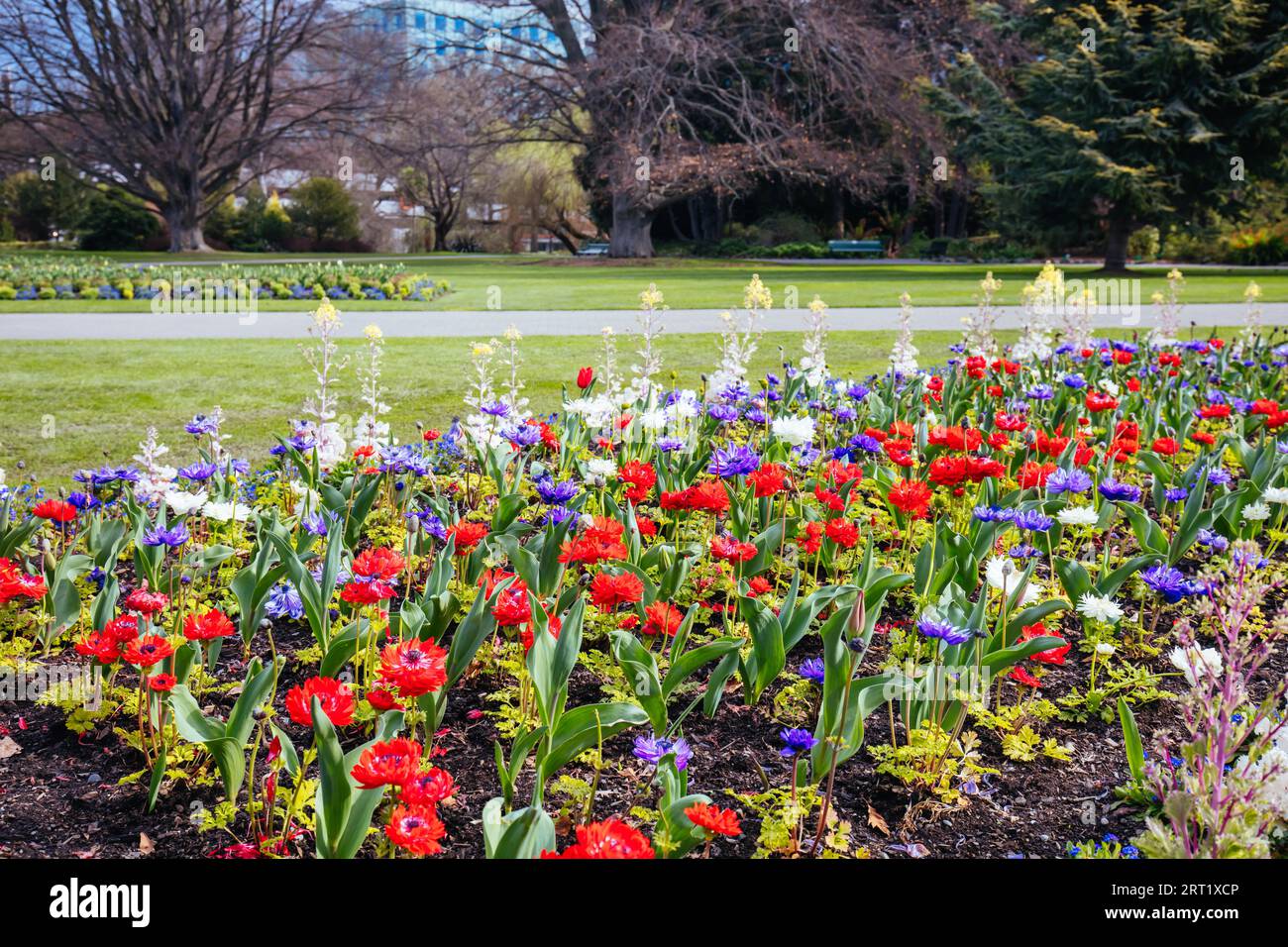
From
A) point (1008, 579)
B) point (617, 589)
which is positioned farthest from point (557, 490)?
point (1008, 579)

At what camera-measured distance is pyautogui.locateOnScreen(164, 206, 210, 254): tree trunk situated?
31672mm

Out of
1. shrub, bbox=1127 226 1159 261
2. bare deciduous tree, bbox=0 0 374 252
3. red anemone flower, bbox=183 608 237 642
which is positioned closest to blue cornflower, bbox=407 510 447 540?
red anemone flower, bbox=183 608 237 642

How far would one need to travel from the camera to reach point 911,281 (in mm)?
18438

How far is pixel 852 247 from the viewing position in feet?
97.6

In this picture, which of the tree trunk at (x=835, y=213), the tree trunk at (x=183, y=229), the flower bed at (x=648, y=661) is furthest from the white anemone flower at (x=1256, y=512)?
the tree trunk at (x=183, y=229)

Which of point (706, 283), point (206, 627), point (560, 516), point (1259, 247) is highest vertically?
point (1259, 247)

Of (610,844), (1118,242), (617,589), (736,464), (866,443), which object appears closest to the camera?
(610,844)

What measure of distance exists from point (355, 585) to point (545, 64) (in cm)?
2642

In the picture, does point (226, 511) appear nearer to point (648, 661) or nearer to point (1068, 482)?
point (648, 661)

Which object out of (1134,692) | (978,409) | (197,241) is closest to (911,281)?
(978,409)

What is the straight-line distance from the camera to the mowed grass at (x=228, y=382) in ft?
17.4

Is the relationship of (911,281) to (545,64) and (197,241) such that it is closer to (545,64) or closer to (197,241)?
(545,64)

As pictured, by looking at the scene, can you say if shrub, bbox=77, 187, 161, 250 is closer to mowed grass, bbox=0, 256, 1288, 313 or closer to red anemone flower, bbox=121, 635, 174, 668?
mowed grass, bbox=0, 256, 1288, 313

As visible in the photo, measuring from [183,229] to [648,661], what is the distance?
3325cm
